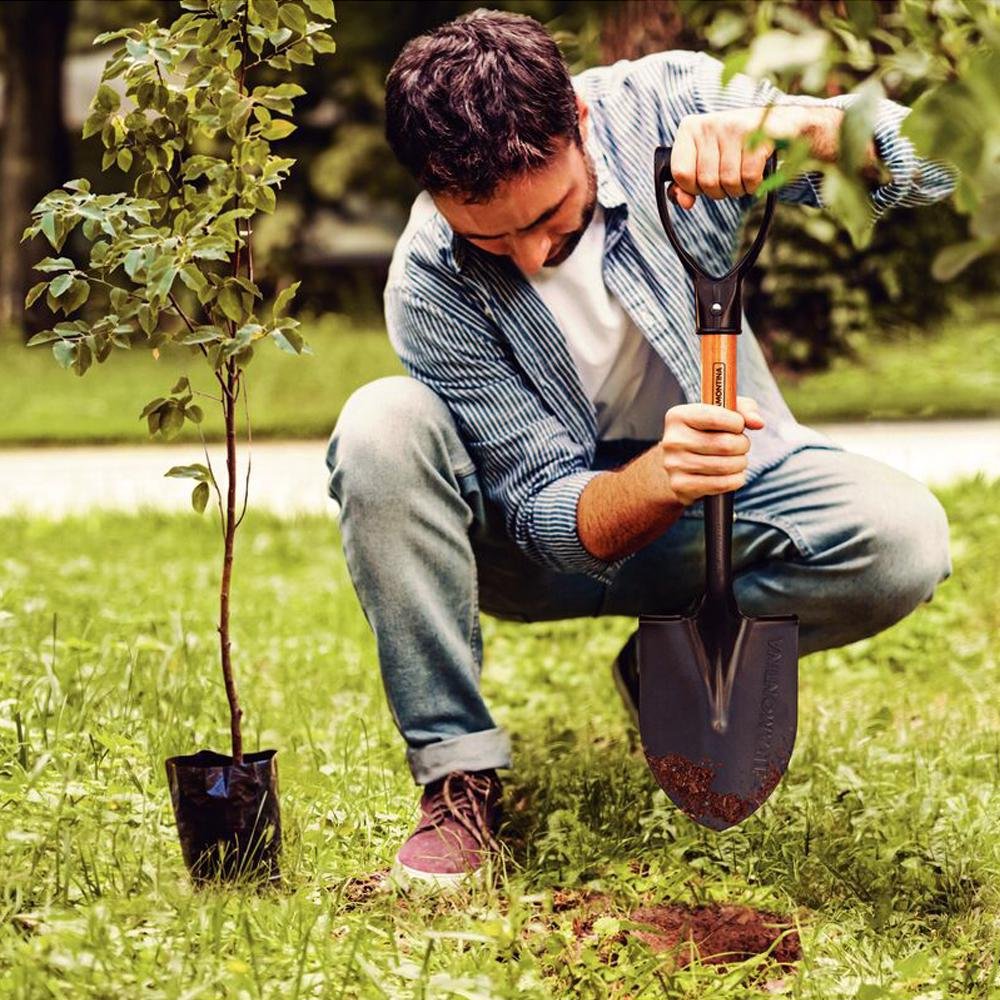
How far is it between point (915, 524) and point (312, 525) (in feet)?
9.65

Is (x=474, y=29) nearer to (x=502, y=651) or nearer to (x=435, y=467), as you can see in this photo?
(x=435, y=467)

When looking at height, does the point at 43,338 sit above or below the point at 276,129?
below

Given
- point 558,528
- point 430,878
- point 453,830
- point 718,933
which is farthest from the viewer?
point 558,528

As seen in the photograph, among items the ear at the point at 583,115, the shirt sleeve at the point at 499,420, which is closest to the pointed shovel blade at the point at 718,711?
the shirt sleeve at the point at 499,420

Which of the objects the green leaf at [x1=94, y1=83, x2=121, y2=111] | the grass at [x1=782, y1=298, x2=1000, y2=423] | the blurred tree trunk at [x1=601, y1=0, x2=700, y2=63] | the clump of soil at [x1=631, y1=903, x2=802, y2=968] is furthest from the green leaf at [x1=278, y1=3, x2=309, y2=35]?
the grass at [x1=782, y1=298, x2=1000, y2=423]

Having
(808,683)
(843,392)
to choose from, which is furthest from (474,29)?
(843,392)

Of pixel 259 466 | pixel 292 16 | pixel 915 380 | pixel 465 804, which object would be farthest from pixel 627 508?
pixel 915 380

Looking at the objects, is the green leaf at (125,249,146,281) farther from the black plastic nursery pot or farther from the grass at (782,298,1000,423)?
the grass at (782,298,1000,423)

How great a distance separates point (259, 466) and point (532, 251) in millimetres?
4210

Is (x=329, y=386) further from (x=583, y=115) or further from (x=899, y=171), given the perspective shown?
(x=899, y=171)

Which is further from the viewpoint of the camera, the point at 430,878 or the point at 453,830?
the point at 453,830

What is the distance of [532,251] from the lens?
244 centimetres

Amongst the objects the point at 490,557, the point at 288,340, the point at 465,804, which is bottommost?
the point at 465,804

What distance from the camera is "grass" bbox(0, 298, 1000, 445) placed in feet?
23.9
